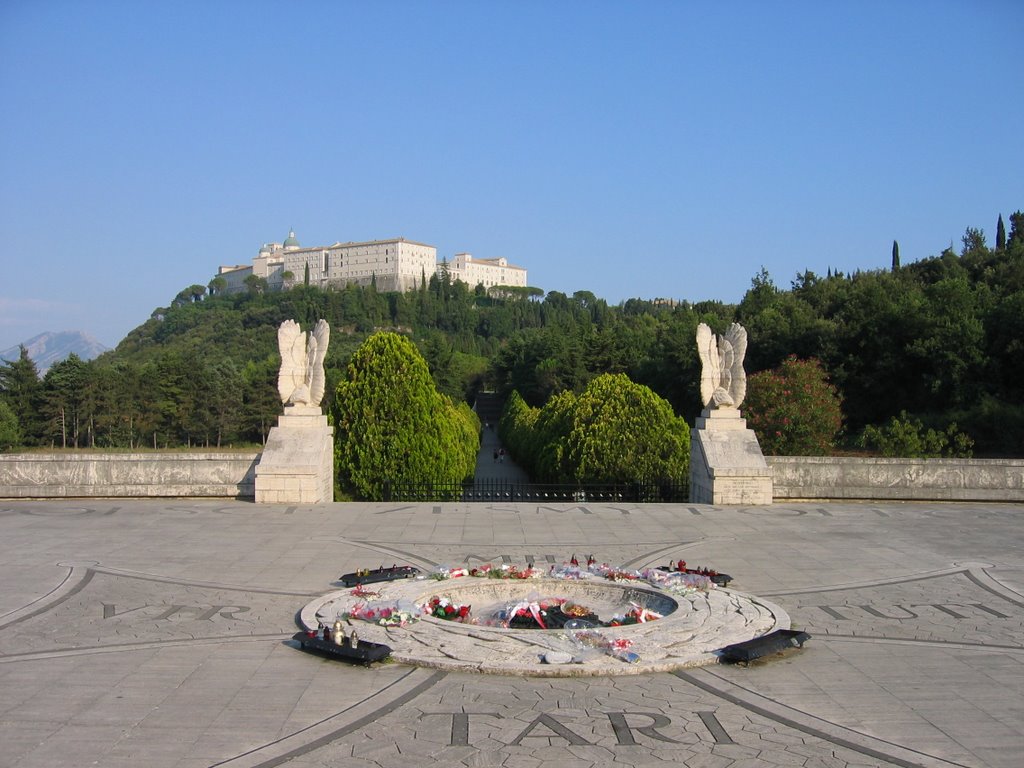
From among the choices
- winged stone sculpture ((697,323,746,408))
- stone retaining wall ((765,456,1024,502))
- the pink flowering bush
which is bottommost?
stone retaining wall ((765,456,1024,502))

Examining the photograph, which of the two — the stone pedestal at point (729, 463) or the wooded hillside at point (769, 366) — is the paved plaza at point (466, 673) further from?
the wooded hillside at point (769, 366)

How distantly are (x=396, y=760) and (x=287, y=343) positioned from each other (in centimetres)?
1154

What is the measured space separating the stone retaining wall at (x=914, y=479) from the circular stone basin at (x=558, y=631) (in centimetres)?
790

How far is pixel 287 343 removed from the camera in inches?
627

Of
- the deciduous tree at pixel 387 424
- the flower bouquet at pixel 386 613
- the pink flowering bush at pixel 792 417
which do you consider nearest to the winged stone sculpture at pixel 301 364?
the deciduous tree at pixel 387 424

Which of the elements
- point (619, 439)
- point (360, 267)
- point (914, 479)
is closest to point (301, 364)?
point (619, 439)

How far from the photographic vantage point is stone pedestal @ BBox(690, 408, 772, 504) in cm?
1573

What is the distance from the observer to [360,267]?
168250 millimetres

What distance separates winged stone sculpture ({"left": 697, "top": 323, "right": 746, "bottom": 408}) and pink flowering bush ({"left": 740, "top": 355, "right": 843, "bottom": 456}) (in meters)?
4.83

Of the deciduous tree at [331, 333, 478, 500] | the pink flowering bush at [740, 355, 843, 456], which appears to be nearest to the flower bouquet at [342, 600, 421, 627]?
the deciduous tree at [331, 333, 478, 500]

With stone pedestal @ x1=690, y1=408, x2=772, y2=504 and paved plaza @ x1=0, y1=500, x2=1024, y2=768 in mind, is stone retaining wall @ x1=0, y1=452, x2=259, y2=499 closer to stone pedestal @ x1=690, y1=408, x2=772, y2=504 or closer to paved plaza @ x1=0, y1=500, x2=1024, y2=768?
paved plaza @ x1=0, y1=500, x2=1024, y2=768

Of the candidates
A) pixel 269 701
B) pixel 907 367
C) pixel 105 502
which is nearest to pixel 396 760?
pixel 269 701

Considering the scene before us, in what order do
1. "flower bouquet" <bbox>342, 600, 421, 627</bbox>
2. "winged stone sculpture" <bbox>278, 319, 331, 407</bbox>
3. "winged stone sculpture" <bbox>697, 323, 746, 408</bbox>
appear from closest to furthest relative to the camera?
1. "flower bouquet" <bbox>342, 600, 421, 627</bbox>
2. "winged stone sculpture" <bbox>278, 319, 331, 407</bbox>
3. "winged stone sculpture" <bbox>697, 323, 746, 408</bbox>

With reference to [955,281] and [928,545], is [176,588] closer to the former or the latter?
[928,545]
